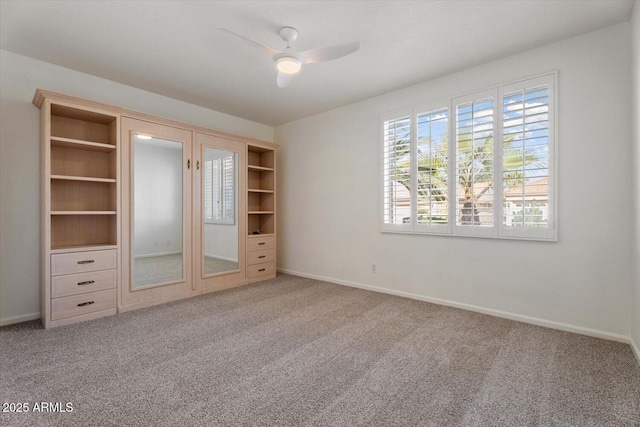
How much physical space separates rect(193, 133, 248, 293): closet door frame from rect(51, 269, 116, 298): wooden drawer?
949 mm

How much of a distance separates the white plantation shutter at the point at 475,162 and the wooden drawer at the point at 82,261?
3.76 metres

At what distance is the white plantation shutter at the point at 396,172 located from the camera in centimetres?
381

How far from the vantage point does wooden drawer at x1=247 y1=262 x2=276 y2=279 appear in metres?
4.59

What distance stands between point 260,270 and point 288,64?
3133 millimetres

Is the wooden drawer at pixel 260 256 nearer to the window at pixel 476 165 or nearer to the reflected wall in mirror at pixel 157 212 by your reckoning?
the reflected wall in mirror at pixel 157 212

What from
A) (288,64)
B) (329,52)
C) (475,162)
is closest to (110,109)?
(288,64)

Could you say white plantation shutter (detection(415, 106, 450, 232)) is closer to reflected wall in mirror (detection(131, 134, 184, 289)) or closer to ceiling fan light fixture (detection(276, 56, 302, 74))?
ceiling fan light fixture (detection(276, 56, 302, 74))

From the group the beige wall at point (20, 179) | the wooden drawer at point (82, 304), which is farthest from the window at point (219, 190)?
the beige wall at point (20, 179)

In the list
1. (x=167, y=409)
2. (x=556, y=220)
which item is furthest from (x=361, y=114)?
(x=167, y=409)

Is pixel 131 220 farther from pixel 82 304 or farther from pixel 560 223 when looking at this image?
pixel 560 223

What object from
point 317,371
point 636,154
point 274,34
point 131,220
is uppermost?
point 274,34

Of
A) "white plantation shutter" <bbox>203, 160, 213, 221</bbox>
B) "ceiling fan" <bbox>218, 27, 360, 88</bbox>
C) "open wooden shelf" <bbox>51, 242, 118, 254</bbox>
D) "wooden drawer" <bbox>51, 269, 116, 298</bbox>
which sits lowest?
"wooden drawer" <bbox>51, 269, 116, 298</bbox>

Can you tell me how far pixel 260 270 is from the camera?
4734mm

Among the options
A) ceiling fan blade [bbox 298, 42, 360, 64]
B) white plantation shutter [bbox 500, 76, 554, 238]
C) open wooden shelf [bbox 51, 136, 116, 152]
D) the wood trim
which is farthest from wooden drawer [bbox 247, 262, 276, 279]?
white plantation shutter [bbox 500, 76, 554, 238]
